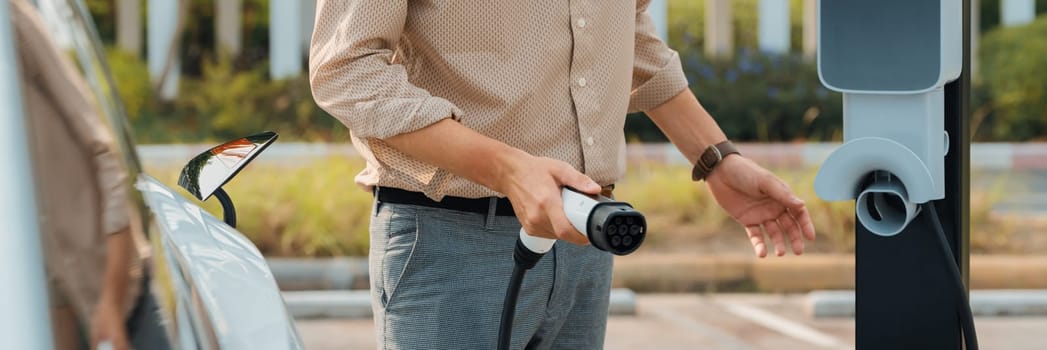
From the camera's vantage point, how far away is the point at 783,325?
654cm

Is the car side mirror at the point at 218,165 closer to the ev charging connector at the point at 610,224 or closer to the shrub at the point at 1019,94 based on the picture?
the ev charging connector at the point at 610,224

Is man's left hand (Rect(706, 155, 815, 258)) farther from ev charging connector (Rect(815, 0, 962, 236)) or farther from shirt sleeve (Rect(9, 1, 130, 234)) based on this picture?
shirt sleeve (Rect(9, 1, 130, 234))

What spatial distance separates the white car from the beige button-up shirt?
0.16m

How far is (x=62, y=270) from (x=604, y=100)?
115 centimetres

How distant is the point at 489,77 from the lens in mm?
2055

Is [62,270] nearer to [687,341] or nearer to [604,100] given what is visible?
[604,100]

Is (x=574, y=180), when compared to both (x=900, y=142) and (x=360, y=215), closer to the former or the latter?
(x=900, y=142)

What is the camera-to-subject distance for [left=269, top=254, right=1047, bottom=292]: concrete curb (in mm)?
7340

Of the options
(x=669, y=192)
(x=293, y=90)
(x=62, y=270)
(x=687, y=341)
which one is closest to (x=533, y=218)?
(x=62, y=270)

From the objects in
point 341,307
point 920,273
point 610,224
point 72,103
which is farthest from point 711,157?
point 341,307

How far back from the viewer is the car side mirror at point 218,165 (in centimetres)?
187

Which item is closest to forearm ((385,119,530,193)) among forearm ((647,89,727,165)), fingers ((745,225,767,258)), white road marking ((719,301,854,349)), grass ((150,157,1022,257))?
fingers ((745,225,767,258))

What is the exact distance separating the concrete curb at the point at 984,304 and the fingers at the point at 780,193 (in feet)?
15.2

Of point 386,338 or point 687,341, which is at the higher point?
point 386,338
